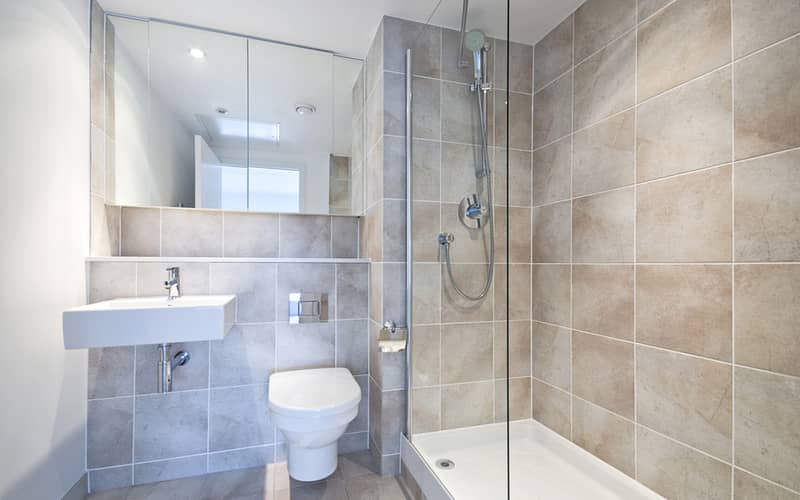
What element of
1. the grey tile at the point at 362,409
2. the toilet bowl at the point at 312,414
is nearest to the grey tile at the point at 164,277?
the toilet bowl at the point at 312,414

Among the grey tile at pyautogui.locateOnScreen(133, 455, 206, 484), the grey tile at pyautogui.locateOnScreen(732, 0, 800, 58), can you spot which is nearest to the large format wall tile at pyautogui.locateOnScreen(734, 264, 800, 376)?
the grey tile at pyautogui.locateOnScreen(732, 0, 800, 58)

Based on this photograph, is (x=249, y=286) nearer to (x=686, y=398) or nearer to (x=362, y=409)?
(x=362, y=409)

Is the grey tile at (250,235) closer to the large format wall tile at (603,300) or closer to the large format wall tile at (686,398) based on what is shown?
the large format wall tile at (603,300)

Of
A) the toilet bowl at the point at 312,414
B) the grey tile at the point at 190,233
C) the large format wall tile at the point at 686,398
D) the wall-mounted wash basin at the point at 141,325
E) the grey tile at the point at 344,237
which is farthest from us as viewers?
the grey tile at the point at 344,237

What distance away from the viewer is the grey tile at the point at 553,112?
1.78m

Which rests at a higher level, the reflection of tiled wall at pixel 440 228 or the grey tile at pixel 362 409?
the reflection of tiled wall at pixel 440 228

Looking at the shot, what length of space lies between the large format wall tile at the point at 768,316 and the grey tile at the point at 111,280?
2.43 meters

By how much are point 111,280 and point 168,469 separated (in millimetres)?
960

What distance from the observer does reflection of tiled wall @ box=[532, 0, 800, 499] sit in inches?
40.6

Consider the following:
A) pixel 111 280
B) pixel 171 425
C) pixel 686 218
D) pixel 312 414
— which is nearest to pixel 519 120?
pixel 686 218

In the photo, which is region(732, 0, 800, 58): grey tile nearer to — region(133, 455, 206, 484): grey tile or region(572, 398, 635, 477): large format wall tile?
region(572, 398, 635, 477): large format wall tile

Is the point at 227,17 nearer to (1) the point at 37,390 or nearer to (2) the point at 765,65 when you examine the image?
(1) the point at 37,390

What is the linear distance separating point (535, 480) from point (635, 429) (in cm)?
46

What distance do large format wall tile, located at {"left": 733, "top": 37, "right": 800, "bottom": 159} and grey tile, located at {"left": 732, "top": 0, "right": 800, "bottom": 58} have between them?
0.10 feet
